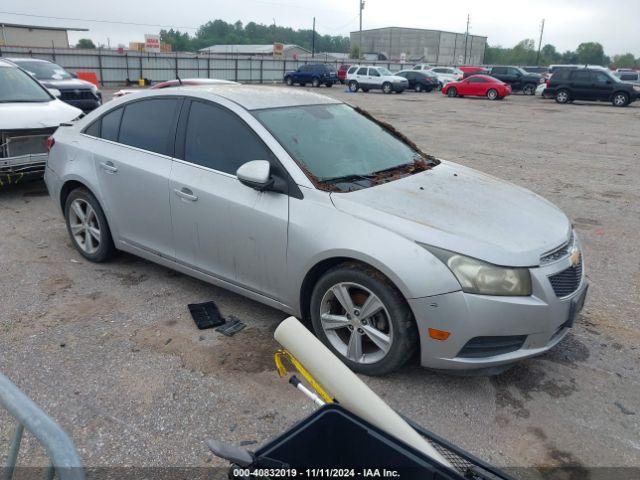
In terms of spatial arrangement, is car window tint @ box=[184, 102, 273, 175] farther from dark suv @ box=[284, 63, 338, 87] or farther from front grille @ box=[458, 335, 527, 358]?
dark suv @ box=[284, 63, 338, 87]

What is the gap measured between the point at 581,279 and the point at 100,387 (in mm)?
2970

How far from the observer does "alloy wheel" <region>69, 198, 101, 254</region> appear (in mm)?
4902

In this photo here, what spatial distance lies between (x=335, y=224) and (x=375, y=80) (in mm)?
31538

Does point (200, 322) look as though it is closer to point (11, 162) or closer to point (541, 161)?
point (11, 162)

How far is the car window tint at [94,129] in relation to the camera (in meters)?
4.81

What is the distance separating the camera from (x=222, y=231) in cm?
378

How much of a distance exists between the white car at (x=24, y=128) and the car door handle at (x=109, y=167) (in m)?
2.45

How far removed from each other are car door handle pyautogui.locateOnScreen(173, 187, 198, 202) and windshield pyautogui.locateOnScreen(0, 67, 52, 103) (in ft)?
16.3

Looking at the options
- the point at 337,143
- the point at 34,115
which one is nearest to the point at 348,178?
the point at 337,143

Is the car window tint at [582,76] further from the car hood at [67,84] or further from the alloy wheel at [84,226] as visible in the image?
the alloy wheel at [84,226]

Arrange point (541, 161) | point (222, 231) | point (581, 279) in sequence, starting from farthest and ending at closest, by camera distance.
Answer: point (541, 161) < point (222, 231) < point (581, 279)

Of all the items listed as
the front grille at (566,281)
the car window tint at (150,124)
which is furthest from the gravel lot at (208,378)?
the car window tint at (150,124)

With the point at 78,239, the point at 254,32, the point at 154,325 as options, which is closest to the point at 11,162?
the point at 78,239

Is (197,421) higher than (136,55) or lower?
lower
